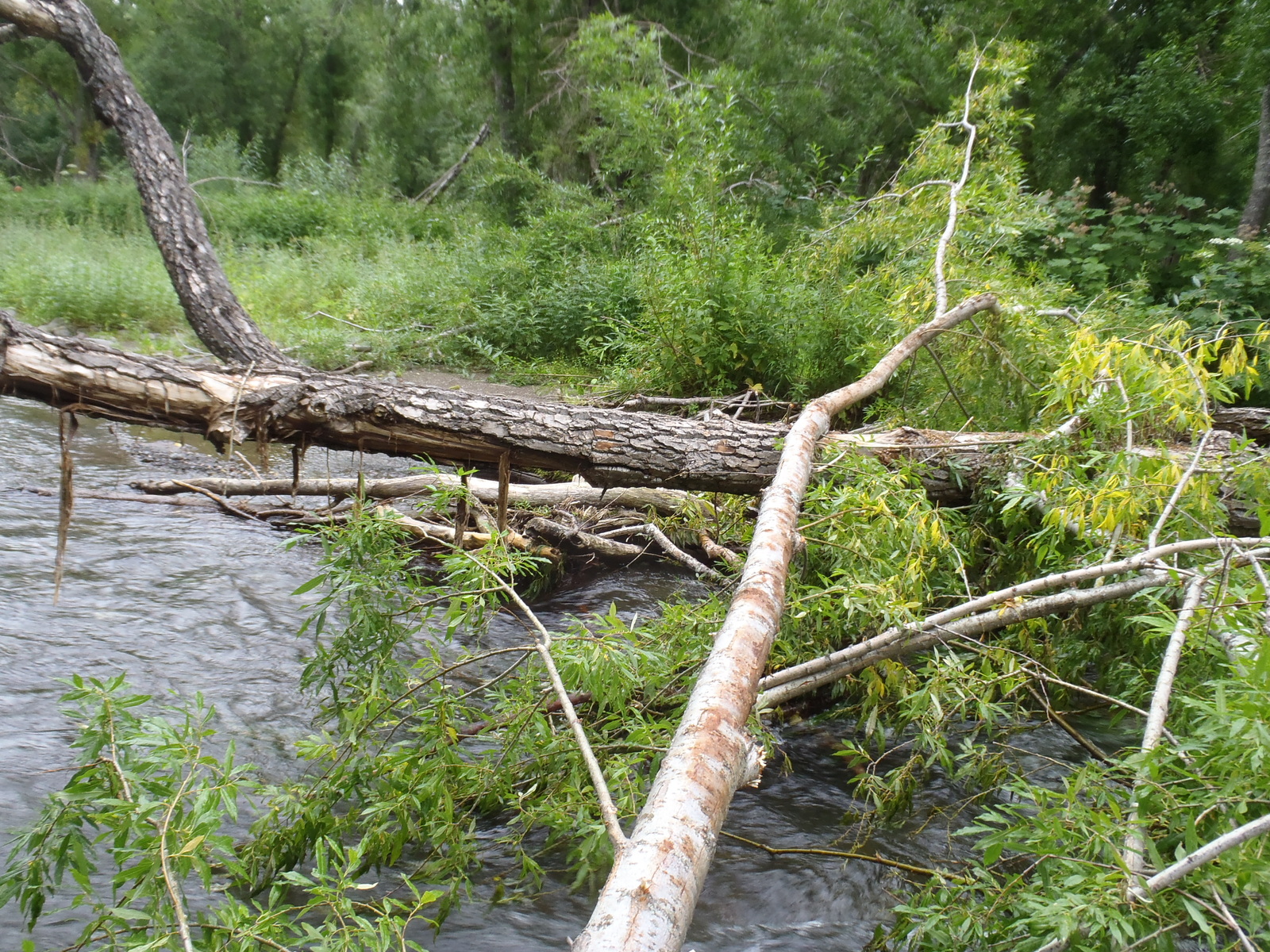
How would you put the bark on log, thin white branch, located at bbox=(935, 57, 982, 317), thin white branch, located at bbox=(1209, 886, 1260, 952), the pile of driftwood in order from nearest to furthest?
thin white branch, located at bbox=(1209, 886, 1260, 952)
thin white branch, located at bbox=(935, 57, 982, 317)
the pile of driftwood
the bark on log

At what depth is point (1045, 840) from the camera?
1.79m

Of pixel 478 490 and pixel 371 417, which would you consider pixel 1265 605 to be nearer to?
pixel 371 417

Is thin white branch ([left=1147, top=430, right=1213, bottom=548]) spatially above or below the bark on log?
above

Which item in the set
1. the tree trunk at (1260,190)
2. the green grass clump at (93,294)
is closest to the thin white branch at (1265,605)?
the tree trunk at (1260,190)

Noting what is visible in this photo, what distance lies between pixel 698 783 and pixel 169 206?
6274 mm

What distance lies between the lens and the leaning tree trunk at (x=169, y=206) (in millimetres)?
6035

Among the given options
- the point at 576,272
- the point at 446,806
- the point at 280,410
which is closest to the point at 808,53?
the point at 576,272

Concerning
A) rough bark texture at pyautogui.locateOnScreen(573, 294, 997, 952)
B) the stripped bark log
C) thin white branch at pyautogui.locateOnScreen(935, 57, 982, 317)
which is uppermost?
thin white branch at pyautogui.locateOnScreen(935, 57, 982, 317)

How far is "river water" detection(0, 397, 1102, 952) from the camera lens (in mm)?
2654

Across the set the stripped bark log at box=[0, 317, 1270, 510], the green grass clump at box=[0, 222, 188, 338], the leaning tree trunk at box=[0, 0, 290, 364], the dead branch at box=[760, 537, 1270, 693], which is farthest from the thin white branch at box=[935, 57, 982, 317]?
the green grass clump at box=[0, 222, 188, 338]

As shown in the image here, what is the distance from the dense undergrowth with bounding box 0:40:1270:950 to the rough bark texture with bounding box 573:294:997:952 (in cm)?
40

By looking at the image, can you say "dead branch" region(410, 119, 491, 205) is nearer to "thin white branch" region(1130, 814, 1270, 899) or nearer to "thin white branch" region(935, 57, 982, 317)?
"thin white branch" region(935, 57, 982, 317)

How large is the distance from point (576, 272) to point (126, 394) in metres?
7.83

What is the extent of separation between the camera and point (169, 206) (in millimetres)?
6141
